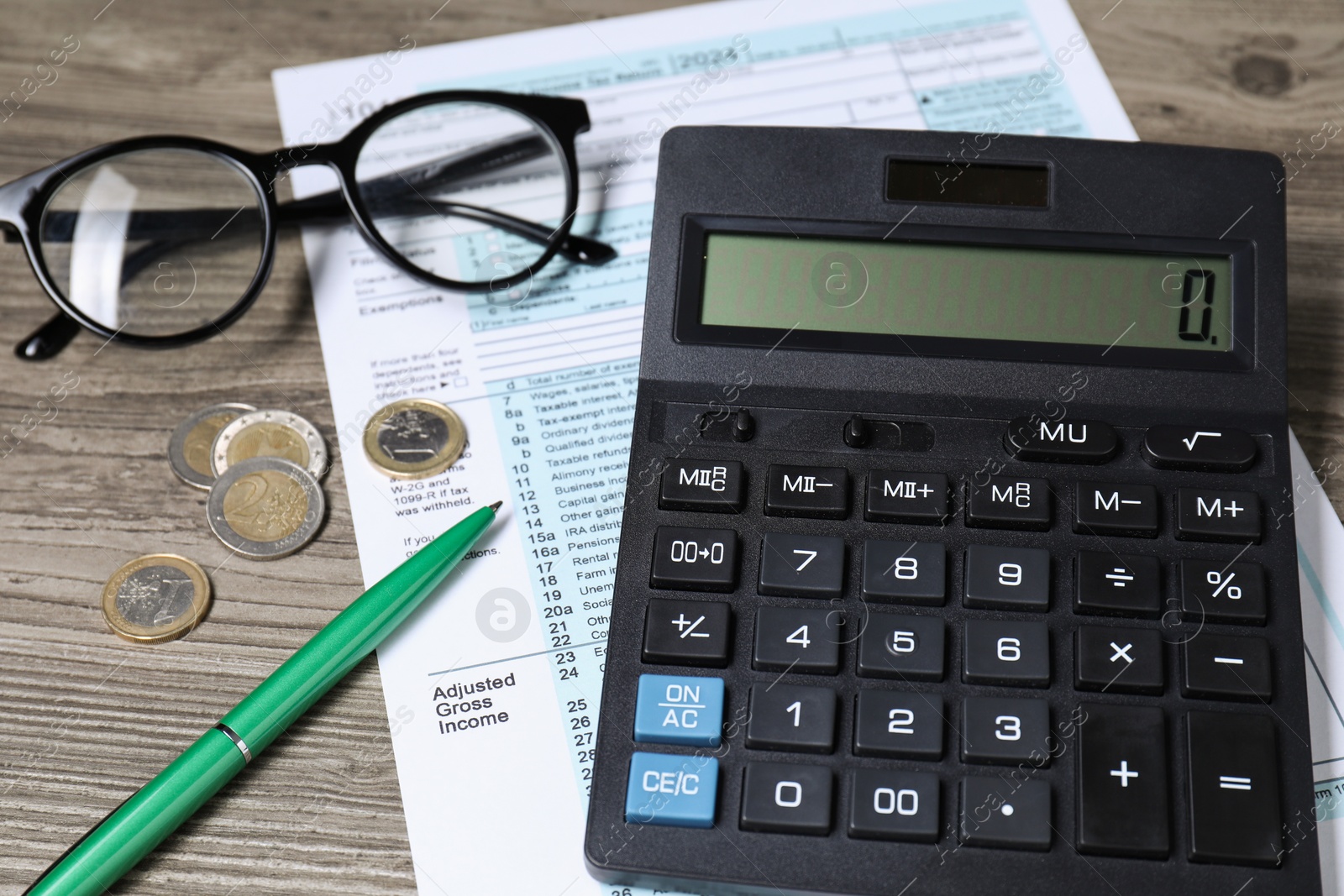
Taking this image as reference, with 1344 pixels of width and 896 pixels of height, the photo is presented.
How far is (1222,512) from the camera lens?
45cm

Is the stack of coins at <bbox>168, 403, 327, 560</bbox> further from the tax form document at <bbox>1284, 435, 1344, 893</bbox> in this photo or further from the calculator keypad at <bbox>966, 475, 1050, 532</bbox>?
the tax form document at <bbox>1284, 435, 1344, 893</bbox>

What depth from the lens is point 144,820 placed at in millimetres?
435

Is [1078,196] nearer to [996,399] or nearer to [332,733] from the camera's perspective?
[996,399]

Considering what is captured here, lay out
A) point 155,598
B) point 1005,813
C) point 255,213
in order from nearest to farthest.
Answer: point 1005,813, point 155,598, point 255,213

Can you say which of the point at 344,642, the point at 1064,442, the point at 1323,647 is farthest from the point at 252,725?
the point at 1323,647

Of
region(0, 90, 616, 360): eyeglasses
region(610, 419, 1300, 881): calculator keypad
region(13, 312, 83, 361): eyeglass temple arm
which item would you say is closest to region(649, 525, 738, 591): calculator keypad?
region(610, 419, 1300, 881): calculator keypad

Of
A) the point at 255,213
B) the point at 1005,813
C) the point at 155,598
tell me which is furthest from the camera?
the point at 255,213

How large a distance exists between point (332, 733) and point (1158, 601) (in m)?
0.36

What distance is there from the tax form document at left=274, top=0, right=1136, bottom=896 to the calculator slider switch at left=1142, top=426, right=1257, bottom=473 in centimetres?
25

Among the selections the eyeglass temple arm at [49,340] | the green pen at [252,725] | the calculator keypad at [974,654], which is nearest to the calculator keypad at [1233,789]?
the calculator keypad at [974,654]

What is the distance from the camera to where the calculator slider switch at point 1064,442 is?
466 millimetres

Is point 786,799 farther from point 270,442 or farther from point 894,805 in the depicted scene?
point 270,442

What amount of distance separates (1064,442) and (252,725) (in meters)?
0.37

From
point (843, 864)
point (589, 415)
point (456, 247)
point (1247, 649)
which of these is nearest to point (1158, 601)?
point (1247, 649)
